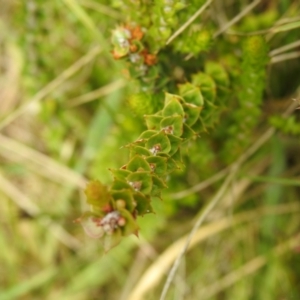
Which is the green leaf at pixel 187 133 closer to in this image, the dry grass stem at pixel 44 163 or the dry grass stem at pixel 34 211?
the dry grass stem at pixel 44 163

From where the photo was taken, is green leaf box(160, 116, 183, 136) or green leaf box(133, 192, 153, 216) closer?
green leaf box(133, 192, 153, 216)

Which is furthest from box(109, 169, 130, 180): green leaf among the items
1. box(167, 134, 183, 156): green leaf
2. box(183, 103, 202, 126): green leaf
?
box(183, 103, 202, 126): green leaf

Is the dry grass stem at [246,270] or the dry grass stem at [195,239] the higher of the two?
the dry grass stem at [195,239]

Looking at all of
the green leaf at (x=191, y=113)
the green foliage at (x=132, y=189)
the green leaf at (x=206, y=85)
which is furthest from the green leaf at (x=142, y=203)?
the green leaf at (x=206, y=85)

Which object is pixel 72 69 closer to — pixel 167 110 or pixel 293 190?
pixel 167 110

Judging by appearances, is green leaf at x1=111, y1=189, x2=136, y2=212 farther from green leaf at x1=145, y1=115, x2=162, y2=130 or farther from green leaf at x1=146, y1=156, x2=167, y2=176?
green leaf at x1=145, y1=115, x2=162, y2=130

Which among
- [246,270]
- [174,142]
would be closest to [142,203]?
[174,142]

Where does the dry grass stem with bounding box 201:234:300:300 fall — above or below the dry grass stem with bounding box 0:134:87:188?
below

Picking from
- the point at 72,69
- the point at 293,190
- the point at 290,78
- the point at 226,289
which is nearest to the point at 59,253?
the point at 226,289
